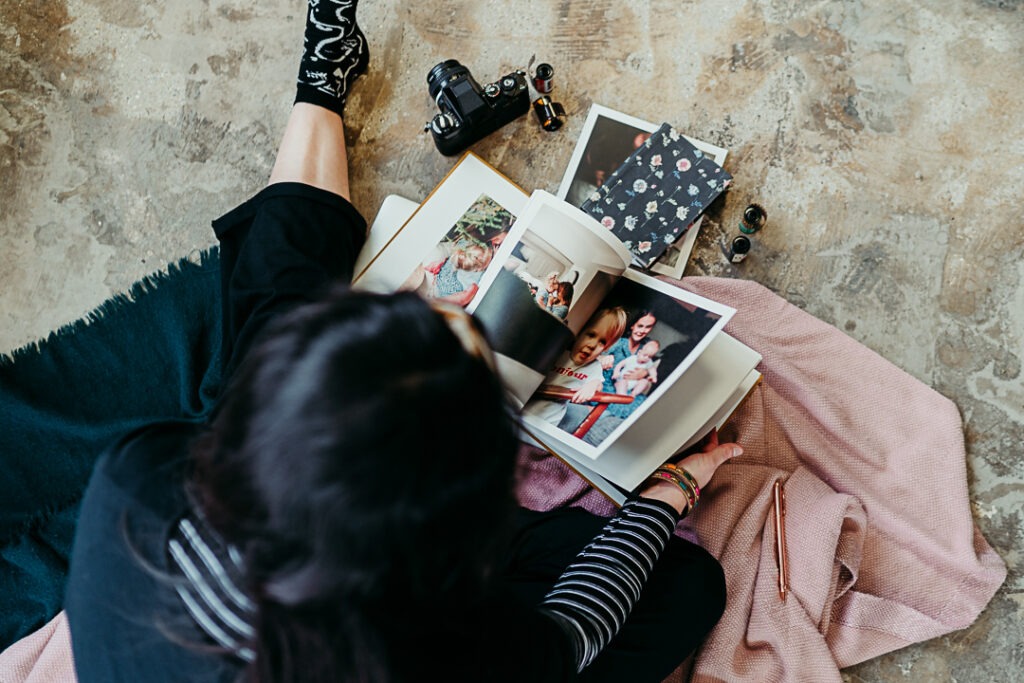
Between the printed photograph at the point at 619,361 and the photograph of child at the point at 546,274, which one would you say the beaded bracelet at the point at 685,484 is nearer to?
the printed photograph at the point at 619,361

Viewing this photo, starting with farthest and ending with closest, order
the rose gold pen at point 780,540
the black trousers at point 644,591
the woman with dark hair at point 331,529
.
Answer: the rose gold pen at point 780,540 < the black trousers at point 644,591 < the woman with dark hair at point 331,529

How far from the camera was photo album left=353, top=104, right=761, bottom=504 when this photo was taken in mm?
863

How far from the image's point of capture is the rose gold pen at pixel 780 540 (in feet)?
3.10

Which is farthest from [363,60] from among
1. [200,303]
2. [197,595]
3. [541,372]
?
[197,595]

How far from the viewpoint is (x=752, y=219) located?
103cm

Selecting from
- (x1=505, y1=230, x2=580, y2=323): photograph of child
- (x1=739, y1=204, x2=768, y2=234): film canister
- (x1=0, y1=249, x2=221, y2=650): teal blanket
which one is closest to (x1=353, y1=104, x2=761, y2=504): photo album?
(x1=505, y1=230, x2=580, y2=323): photograph of child

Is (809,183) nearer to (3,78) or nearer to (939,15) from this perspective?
(939,15)

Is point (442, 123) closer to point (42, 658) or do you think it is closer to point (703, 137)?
point (703, 137)

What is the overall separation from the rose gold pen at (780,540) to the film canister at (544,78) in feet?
2.12

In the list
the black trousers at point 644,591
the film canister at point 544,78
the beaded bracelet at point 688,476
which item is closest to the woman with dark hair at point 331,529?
the black trousers at point 644,591

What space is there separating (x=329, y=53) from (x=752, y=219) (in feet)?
2.14

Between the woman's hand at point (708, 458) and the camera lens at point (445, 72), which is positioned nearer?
the woman's hand at point (708, 458)

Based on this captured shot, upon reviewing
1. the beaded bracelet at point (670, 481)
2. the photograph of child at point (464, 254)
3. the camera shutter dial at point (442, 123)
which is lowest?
the beaded bracelet at point (670, 481)

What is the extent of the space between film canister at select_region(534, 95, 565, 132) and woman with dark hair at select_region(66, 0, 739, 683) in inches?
20.3
